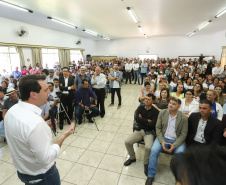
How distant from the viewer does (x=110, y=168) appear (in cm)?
259

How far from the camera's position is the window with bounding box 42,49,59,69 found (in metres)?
10.6

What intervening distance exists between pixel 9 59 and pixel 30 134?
941 centimetres

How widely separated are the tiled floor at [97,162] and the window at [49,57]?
27.5ft

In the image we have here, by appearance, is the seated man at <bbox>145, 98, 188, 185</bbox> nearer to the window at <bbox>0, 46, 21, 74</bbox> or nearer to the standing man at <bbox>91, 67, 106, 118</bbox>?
the standing man at <bbox>91, 67, 106, 118</bbox>

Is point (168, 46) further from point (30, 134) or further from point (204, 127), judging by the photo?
point (30, 134)

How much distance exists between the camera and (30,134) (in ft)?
3.25

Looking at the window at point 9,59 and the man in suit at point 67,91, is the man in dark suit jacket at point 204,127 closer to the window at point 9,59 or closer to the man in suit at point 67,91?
the man in suit at point 67,91

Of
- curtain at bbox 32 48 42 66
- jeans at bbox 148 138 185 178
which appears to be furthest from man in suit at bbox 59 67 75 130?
curtain at bbox 32 48 42 66

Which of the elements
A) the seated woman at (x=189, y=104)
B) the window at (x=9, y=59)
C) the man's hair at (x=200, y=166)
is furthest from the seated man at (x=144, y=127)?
the window at (x=9, y=59)

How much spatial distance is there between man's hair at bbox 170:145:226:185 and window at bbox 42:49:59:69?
37.8ft

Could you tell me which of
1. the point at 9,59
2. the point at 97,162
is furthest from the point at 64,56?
the point at 97,162

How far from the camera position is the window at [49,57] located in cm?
1058

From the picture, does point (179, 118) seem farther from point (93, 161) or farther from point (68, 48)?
point (68, 48)

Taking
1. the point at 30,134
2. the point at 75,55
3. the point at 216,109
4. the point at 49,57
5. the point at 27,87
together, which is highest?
the point at 75,55
